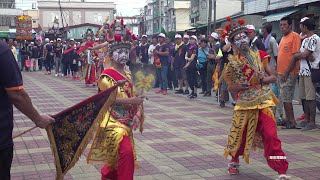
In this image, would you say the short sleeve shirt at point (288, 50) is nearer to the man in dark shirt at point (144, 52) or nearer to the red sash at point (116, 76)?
the red sash at point (116, 76)

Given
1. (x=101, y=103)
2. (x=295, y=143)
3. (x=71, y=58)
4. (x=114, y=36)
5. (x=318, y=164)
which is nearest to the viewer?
(x=101, y=103)

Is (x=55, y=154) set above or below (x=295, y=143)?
above

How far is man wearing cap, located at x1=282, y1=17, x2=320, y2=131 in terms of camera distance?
27.2 feet

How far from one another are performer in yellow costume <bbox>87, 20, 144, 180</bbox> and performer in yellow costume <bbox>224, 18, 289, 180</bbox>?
146cm

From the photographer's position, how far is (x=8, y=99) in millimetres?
3430

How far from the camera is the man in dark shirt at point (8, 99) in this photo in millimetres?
3312

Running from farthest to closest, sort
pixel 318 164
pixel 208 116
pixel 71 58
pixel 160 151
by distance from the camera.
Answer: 1. pixel 71 58
2. pixel 208 116
3. pixel 160 151
4. pixel 318 164

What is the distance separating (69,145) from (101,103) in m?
0.51

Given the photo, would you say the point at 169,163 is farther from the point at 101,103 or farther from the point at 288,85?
the point at 288,85

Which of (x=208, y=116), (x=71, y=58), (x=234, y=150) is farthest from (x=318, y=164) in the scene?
(x=71, y=58)

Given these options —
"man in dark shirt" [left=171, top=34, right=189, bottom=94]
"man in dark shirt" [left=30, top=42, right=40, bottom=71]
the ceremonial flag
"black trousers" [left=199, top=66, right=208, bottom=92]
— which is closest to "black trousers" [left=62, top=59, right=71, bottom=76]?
"man in dark shirt" [left=30, top=42, right=40, bottom=71]

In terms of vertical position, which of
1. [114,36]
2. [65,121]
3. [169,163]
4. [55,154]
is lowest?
[169,163]

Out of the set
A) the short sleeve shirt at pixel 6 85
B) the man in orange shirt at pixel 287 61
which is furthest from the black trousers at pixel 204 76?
the short sleeve shirt at pixel 6 85

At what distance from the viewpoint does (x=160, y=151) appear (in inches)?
279
